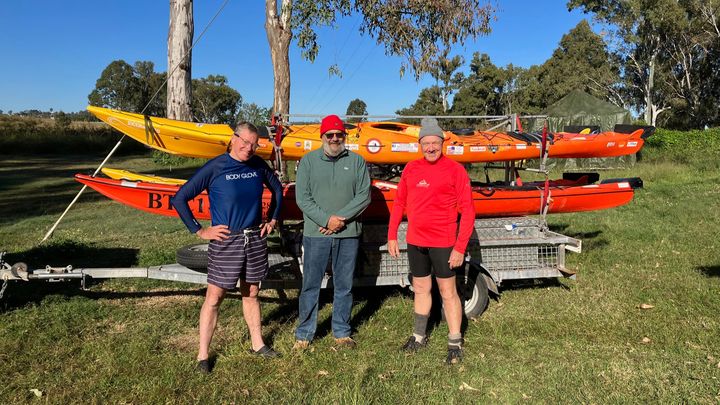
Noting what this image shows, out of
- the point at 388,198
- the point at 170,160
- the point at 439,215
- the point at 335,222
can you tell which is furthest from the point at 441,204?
the point at 170,160

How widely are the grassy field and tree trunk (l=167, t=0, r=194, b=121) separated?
675 cm

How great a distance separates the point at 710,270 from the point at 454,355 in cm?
434

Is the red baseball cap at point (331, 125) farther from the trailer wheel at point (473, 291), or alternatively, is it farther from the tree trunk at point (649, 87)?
the tree trunk at point (649, 87)

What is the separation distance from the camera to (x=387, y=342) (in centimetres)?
466

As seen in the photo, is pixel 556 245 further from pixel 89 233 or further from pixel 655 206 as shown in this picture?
pixel 89 233

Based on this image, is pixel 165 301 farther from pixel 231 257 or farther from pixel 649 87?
pixel 649 87

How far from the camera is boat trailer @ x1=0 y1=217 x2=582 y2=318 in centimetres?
507

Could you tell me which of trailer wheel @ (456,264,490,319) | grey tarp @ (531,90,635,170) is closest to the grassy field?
trailer wheel @ (456,264,490,319)

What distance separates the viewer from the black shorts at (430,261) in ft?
13.4

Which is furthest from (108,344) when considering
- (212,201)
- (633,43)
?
(633,43)

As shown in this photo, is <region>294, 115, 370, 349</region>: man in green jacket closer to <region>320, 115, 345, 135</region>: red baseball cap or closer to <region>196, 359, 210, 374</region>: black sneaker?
<region>320, 115, 345, 135</region>: red baseball cap

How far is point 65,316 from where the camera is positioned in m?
5.21

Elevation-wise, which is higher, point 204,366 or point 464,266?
point 464,266

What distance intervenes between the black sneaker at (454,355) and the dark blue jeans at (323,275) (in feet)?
2.92
